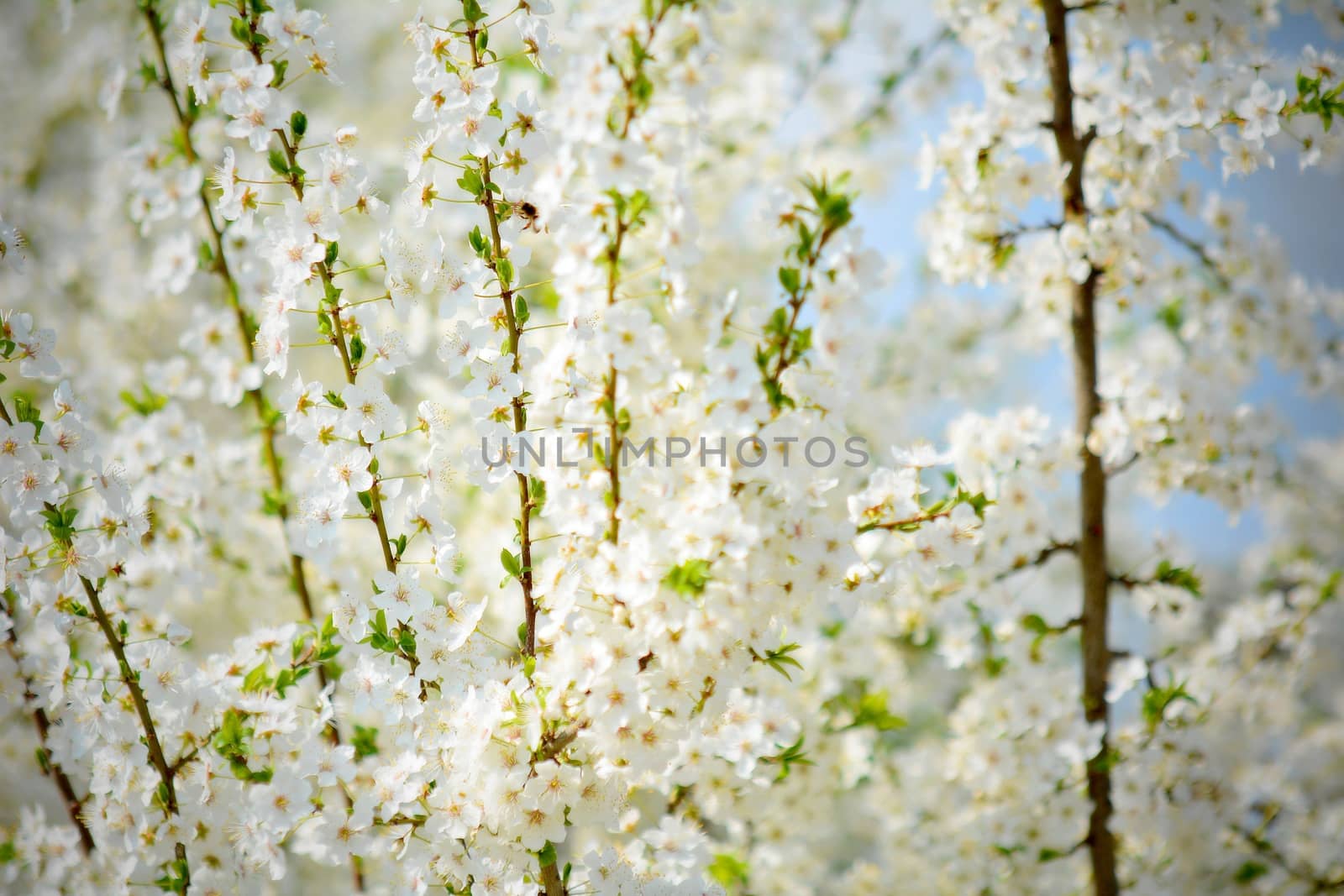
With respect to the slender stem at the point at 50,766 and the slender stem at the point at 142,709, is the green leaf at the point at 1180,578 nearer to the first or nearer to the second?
the slender stem at the point at 142,709

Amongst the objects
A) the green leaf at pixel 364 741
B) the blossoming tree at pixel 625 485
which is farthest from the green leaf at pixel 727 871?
the green leaf at pixel 364 741

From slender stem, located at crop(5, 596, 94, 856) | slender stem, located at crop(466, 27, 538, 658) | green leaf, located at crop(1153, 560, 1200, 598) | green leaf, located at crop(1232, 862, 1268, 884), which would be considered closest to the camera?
slender stem, located at crop(466, 27, 538, 658)

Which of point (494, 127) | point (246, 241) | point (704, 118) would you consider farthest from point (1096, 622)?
point (246, 241)

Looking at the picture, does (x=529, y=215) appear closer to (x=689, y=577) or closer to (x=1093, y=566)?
(x=689, y=577)

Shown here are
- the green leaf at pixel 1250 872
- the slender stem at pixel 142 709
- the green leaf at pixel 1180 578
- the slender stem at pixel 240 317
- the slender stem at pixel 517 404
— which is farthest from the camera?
the green leaf at pixel 1250 872

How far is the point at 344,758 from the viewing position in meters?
1.46

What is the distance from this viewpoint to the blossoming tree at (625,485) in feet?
3.95

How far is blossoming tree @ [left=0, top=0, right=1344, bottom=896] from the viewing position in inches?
47.4

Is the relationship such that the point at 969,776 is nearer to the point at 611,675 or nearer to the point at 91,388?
the point at 611,675

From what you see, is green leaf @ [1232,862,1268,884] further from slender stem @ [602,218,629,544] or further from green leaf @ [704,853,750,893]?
slender stem @ [602,218,629,544]

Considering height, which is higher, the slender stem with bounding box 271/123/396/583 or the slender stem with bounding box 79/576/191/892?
the slender stem with bounding box 271/123/396/583

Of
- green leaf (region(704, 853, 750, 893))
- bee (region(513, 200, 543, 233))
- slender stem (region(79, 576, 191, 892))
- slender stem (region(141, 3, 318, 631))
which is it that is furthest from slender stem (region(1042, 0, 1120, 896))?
slender stem (region(79, 576, 191, 892))

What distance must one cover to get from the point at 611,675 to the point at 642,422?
0.38m

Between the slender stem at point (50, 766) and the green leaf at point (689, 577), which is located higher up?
the green leaf at point (689, 577)
